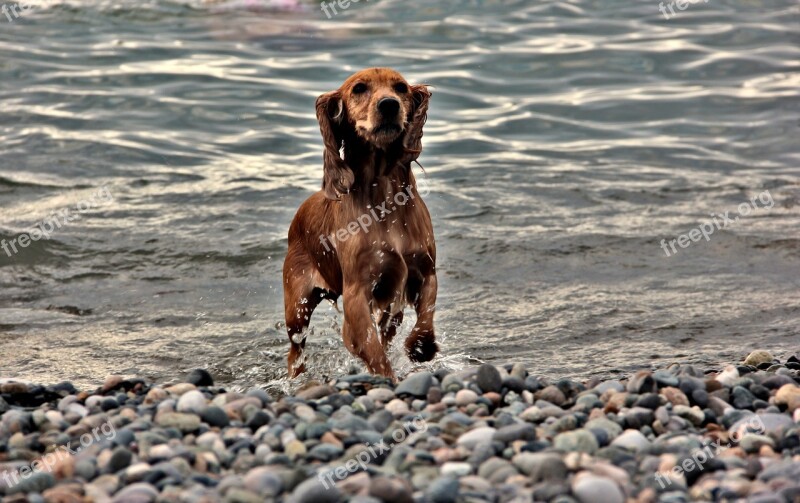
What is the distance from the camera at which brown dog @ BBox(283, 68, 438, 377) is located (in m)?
5.90

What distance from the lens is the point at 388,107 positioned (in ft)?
18.9

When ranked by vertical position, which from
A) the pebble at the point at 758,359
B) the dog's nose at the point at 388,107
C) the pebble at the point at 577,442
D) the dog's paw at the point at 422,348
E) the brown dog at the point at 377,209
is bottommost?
the pebble at the point at 758,359

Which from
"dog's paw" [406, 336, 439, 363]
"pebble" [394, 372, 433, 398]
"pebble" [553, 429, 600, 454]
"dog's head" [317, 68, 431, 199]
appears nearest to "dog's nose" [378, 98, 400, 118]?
"dog's head" [317, 68, 431, 199]

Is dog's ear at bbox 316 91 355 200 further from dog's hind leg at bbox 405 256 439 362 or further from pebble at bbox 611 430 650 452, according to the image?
pebble at bbox 611 430 650 452

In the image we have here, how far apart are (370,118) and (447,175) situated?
5489 millimetres

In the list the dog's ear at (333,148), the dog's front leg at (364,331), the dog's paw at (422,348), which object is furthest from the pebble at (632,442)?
the dog's ear at (333,148)

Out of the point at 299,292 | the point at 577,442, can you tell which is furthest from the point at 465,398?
the point at 299,292

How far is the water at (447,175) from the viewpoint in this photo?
7732 millimetres

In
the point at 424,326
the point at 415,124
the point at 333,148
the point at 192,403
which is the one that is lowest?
the point at 424,326

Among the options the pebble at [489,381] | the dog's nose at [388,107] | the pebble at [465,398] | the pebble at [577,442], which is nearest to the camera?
the pebble at [577,442]

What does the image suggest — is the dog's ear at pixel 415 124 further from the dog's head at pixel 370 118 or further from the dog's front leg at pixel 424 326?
the dog's front leg at pixel 424 326

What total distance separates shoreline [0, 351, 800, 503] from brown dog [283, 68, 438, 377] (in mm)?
766

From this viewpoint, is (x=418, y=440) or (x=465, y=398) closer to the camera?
(x=418, y=440)

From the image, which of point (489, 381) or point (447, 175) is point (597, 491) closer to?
point (489, 381)
